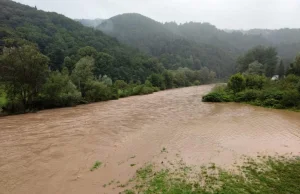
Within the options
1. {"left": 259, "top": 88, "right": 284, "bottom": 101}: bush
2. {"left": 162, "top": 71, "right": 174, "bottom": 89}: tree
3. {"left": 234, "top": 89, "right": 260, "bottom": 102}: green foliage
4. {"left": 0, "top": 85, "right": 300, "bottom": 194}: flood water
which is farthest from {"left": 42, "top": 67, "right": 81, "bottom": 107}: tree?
{"left": 162, "top": 71, "right": 174, "bottom": 89}: tree

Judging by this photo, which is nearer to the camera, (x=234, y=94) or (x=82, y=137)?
(x=82, y=137)

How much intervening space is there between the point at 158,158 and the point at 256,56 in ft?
258

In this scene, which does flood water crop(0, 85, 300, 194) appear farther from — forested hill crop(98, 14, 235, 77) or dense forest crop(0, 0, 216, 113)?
forested hill crop(98, 14, 235, 77)

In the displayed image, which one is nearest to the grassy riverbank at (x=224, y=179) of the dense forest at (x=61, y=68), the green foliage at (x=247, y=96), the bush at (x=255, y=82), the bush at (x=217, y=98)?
the dense forest at (x=61, y=68)

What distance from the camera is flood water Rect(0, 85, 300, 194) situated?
29.1 feet

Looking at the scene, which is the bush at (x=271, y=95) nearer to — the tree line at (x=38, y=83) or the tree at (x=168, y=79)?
the tree line at (x=38, y=83)

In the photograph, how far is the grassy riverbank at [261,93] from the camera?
27.4 metres

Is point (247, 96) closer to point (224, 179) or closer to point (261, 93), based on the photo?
point (261, 93)

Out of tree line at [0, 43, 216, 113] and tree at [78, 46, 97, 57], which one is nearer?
tree line at [0, 43, 216, 113]

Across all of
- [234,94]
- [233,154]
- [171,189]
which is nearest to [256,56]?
[234,94]

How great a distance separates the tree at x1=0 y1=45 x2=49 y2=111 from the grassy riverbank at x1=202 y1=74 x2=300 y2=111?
25.6m

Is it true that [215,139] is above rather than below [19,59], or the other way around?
below

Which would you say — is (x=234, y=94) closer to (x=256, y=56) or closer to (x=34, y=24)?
(x=256, y=56)

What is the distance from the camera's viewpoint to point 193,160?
1023 cm
